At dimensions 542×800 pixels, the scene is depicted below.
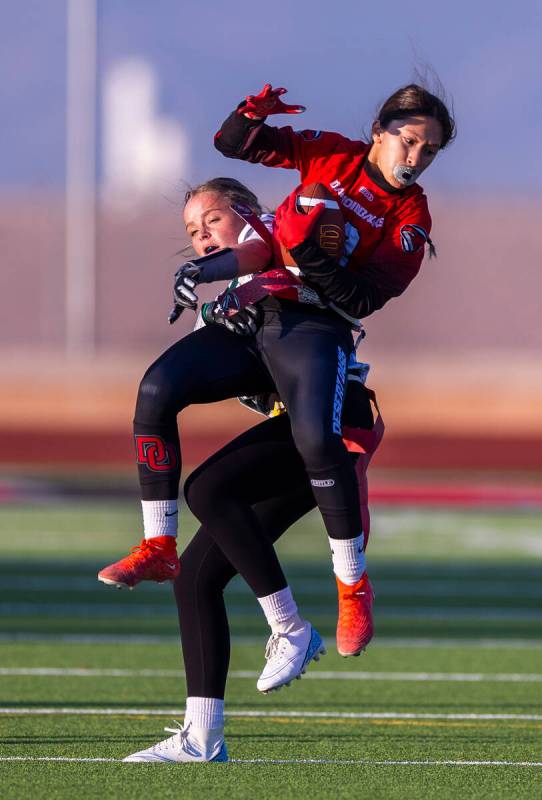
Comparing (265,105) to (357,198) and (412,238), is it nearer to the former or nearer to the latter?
(357,198)

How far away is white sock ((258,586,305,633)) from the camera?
558cm

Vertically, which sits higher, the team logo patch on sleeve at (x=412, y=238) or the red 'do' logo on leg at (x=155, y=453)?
the team logo patch on sleeve at (x=412, y=238)

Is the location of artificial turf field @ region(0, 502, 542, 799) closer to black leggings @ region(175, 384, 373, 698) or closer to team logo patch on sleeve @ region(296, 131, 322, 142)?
black leggings @ region(175, 384, 373, 698)

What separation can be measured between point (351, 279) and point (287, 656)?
3.91 ft

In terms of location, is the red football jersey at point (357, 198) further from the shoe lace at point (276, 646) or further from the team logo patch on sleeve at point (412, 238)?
the shoe lace at point (276, 646)

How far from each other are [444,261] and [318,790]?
59168 millimetres

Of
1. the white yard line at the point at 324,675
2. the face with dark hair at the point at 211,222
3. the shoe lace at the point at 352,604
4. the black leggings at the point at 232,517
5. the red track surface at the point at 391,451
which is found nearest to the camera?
the shoe lace at the point at 352,604

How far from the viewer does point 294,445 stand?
554 cm

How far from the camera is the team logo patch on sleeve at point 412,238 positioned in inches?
212

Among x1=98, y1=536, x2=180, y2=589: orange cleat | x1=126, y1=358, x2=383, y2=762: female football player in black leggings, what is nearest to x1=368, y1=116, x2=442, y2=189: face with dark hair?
x1=126, y1=358, x2=383, y2=762: female football player in black leggings

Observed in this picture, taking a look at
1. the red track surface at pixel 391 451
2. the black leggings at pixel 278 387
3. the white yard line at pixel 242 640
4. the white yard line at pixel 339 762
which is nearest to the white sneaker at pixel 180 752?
the white yard line at pixel 339 762

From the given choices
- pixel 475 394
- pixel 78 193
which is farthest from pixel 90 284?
pixel 475 394

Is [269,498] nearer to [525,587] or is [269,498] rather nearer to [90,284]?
[525,587]

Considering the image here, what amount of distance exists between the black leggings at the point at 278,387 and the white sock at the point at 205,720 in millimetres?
728
